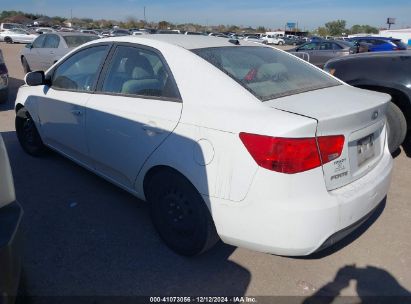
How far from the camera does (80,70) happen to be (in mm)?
3787

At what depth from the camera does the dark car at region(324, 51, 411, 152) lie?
13.8 ft

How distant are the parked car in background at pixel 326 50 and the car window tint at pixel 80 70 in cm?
1126

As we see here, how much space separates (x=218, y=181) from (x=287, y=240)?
21.6 inches

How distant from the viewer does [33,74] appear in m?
4.04

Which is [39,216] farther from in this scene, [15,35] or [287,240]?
[15,35]

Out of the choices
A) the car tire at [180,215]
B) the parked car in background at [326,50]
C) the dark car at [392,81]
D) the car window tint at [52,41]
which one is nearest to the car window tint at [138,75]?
the car tire at [180,215]

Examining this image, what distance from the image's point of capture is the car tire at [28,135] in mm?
4624

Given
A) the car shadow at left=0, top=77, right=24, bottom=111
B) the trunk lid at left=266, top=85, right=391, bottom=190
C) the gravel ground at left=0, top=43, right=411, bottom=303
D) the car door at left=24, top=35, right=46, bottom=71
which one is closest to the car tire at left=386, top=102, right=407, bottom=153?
the gravel ground at left=0, top=43, right=411, bottom=303

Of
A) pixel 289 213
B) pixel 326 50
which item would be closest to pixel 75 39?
pixel 326 50

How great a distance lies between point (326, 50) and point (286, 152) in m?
13.8

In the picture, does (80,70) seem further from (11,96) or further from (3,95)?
(11,96)

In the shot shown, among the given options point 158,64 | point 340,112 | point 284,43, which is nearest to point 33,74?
point 158,64

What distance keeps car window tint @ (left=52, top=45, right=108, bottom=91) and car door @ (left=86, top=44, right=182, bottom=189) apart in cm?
22

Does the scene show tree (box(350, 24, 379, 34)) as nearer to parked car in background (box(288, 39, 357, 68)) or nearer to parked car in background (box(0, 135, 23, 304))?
parked car in background (box(288, 39, 357, 68))
